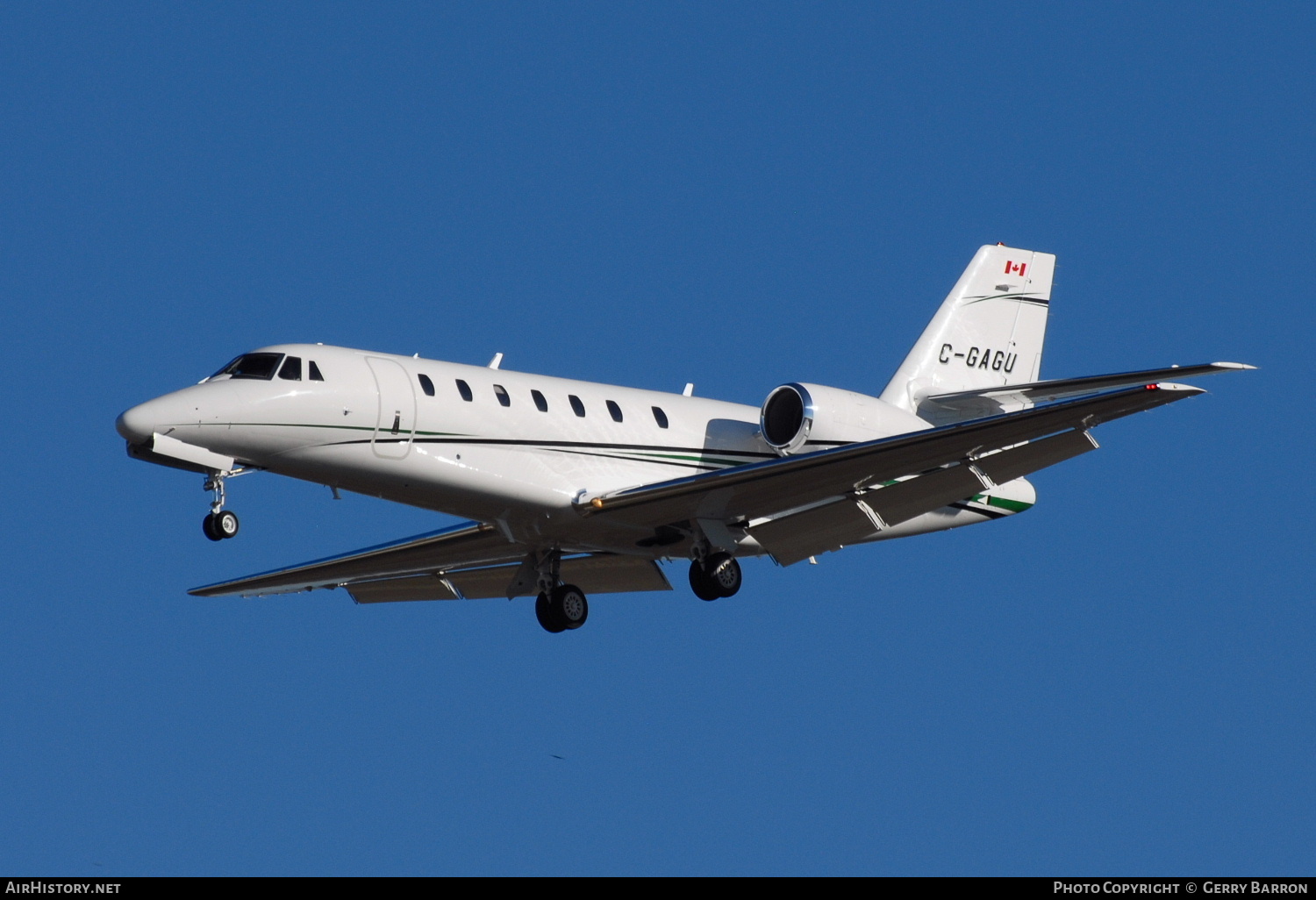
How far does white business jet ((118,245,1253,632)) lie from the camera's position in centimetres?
2036

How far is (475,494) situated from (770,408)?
422cm

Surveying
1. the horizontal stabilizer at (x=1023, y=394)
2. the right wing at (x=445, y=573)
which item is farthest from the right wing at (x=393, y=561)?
the horizontal stabilizer at (x=1023, y=394)

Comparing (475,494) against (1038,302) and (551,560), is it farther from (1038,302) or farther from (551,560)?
(1038,302)

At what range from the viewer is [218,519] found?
19.7m

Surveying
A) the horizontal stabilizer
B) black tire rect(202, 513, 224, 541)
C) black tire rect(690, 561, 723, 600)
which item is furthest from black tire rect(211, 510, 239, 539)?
the horizontal stabilizer

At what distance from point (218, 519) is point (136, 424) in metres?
1.32

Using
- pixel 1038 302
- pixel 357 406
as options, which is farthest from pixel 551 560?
pixel 1038 302

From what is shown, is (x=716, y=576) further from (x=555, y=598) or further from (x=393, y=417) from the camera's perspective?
(x=393, y=417)

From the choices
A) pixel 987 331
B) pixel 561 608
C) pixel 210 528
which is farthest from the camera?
pixel 987 331

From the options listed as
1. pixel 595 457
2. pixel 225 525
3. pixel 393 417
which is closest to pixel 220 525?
pixel 225 525

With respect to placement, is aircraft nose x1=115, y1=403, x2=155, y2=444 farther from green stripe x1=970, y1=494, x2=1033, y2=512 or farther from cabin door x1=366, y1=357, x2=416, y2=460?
green stripe x1=970, y1=494, x2=1033, y2=512

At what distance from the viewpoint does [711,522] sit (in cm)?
2262

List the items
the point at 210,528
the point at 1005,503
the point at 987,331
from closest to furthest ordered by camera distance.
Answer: the point at 210,528
the point at 1005,503
the point at 987,331

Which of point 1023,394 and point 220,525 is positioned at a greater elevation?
point 1023,394
